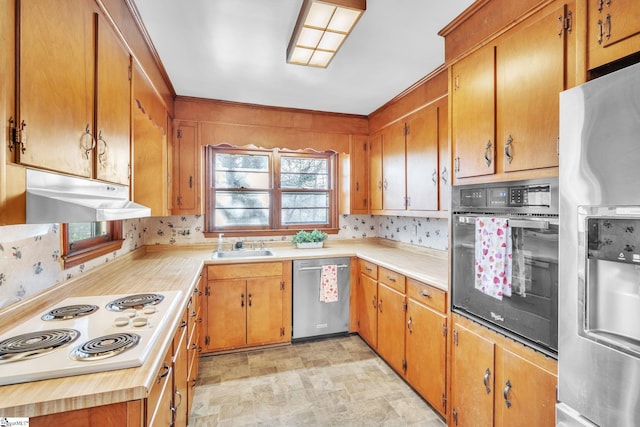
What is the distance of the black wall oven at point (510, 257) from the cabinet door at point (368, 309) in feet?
3.79

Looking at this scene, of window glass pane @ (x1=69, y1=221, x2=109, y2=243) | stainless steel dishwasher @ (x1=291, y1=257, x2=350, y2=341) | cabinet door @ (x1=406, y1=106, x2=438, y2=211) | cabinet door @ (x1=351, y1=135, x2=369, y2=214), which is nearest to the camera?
window glass pane @ (x1=69, y1=221, x2=109, y2=243)

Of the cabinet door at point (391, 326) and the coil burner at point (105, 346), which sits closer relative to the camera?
the coil burner at point (105, 346)

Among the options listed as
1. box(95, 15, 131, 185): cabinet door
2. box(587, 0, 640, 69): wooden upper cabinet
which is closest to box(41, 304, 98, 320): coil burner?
box(95, 15, 131, 185): cabinet door

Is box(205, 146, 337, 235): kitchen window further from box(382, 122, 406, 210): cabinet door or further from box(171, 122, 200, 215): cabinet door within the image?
box(382, 122, 406, 210): cabinet door

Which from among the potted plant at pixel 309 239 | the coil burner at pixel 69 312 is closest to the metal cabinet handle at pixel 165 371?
the coil burner at pixel 69 312

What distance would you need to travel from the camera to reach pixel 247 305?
2.97 meters

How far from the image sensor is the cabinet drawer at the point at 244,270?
288cm

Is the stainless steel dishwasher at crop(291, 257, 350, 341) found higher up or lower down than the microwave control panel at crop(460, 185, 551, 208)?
lower down

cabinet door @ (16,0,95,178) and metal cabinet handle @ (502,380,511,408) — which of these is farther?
metal cabinet handle @ (502,380,511,408)

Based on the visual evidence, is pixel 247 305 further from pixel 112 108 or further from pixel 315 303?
pixel 112 108

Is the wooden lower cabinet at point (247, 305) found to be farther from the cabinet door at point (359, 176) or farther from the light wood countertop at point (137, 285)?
the cabinet door at point (359, 176)

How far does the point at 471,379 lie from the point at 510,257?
74 centimetres

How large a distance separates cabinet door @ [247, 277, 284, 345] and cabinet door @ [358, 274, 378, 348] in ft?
2.64

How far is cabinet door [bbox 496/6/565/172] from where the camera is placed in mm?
1280
